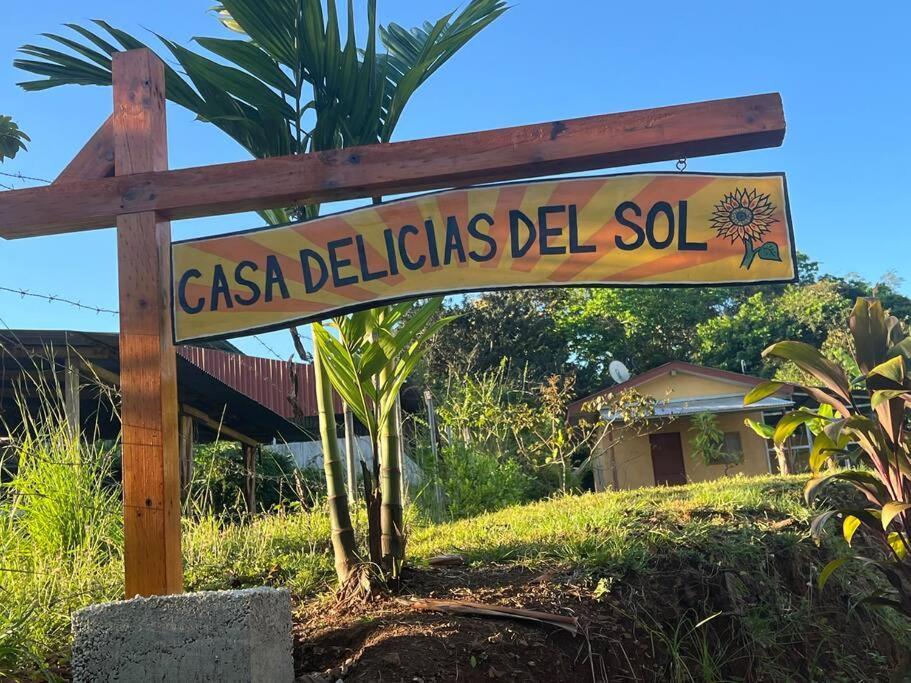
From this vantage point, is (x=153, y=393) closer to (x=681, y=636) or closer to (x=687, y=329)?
(x=681, y=636)

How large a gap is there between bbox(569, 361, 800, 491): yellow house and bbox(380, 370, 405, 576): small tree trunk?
13.6 m

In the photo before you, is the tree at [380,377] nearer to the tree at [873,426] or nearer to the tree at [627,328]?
the tree at [873,426]

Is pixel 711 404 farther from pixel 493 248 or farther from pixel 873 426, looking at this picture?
pixel 493 248

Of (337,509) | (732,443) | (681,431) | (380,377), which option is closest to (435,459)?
(380,377)

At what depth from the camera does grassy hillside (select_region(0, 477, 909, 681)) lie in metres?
3.15

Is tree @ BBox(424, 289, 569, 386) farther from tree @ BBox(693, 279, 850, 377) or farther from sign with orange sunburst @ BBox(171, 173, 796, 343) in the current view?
sign with orange sunburst @ BBox(171, 173, 796, 343)

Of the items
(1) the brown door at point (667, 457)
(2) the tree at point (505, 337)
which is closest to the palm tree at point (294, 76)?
(1) the brown door at point (667, 457)

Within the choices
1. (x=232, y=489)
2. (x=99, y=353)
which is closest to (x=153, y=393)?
(x=99, y=353)

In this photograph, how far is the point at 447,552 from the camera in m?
4.59

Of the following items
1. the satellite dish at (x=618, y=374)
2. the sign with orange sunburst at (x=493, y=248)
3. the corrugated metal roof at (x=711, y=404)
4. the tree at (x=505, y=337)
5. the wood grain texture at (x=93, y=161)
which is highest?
the tree at (x=505, y=337)

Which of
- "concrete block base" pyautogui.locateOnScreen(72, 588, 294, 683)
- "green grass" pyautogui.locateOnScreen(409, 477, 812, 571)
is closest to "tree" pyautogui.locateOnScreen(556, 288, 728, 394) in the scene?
"green grass" pyautogui.locateOnScreen(409, 477, 812, 571)

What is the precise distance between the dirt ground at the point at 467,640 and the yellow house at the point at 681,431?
45.0 feet

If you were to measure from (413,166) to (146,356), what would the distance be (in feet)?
4.86

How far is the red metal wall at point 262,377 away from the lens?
65.1 feet
